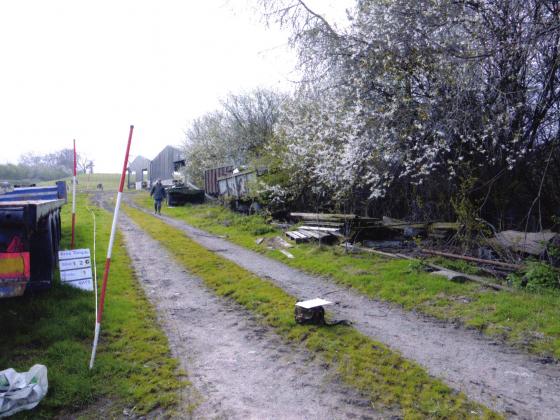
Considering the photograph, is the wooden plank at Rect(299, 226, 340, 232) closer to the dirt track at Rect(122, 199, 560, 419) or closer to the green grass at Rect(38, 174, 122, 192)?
the dirt track at Rect(122, 199, 560, 419)

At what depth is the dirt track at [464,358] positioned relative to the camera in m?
3.46

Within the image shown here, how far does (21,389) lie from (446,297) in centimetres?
547

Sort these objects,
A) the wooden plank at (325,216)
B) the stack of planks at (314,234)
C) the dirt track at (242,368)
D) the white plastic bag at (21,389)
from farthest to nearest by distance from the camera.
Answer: the wooden plank at (325,216) < the stack of planks at (314,234) < the dirt track at (242,368) < the white plastic bag at (21,389)

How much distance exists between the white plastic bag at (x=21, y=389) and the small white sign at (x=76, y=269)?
2.59 meters

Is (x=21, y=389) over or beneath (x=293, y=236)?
beneath

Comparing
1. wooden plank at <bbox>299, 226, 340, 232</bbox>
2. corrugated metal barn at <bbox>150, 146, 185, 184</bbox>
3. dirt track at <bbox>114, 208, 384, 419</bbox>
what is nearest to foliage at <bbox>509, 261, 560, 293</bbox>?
dirt track at <bbox>114, 208, 384, 419</bbox>

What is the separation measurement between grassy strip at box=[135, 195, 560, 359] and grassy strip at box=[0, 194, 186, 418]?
3673 millimetres

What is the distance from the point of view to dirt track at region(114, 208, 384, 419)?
330cm

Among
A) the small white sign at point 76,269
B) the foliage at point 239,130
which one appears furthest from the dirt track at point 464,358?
the foliage at point 239,130

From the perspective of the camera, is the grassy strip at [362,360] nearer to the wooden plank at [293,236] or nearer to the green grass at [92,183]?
the wooden plank at [293,236]

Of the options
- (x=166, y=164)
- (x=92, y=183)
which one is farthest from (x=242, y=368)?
(x=92, y=183)

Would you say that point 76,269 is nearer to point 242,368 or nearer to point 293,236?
point 242,368

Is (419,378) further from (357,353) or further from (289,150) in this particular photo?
(289,150)

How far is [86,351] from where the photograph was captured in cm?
429
